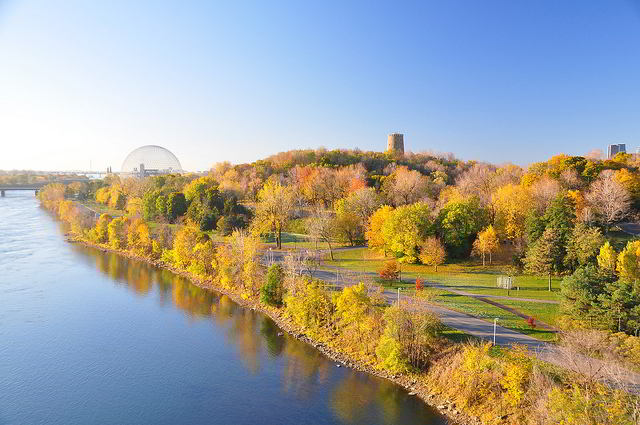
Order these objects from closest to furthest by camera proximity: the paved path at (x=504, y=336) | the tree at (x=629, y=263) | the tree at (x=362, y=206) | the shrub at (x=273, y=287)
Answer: the paved path at (x=504, y=336) → the tree at (x=629, y=263) → the shrub at (x=273, y=287) → the tree at (x=362, y=206)

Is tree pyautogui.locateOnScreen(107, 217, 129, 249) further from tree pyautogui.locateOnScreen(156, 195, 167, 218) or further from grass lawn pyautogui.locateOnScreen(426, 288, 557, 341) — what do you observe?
grass lawn pyautogui.locateOnScreen(426, 288, 557, 341)

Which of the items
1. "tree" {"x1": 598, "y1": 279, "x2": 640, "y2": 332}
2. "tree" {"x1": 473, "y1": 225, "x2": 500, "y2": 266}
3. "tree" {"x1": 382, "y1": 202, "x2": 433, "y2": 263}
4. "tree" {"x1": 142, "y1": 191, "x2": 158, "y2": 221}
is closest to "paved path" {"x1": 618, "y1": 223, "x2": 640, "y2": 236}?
"tree" {"x1": 473, "y1": 225, "x2": 500, "y2": 266}

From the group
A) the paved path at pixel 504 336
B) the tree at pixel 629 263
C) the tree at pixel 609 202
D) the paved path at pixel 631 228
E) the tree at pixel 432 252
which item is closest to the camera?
the paved path at pixel 504 336

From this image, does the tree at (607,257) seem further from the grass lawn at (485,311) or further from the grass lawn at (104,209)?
the grass lawn at (104,209)

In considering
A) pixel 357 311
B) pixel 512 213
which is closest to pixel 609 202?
pixel 512 213

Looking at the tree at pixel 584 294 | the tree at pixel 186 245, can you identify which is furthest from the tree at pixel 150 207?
the tree at pixel 584 294

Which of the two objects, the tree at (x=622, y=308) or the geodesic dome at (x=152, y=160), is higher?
the geodesic dome at (x=152, y=160)

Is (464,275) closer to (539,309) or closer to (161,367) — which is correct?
(539,309)
